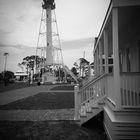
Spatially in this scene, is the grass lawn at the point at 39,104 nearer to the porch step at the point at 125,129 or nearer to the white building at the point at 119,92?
the white building at the point at 119,92

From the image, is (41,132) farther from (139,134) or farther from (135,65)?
(135,65)

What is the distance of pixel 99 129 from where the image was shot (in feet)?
17.1

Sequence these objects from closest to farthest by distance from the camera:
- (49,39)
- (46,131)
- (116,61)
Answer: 1. (116,61)
2. (46,131)
3. (49,39)

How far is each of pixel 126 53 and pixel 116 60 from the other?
559 cm

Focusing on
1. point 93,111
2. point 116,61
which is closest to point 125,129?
point 93,111

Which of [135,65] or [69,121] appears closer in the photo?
[69,121]

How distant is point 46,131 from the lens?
4.91 meters

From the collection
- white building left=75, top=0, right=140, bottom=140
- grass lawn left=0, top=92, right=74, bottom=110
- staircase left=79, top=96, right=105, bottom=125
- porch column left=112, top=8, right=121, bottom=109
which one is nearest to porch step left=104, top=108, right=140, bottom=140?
white building left=75, top=0, right=140, bottom=140

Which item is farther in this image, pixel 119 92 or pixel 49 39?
pixel 49 39

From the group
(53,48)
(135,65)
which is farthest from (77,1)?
(53,48)

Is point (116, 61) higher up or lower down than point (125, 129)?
higher up

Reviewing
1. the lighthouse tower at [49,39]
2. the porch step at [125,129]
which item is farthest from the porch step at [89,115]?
the lighthouse tower at [49,39]

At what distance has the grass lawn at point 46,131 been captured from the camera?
4.46 meters

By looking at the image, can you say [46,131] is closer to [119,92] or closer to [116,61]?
[119,92]
